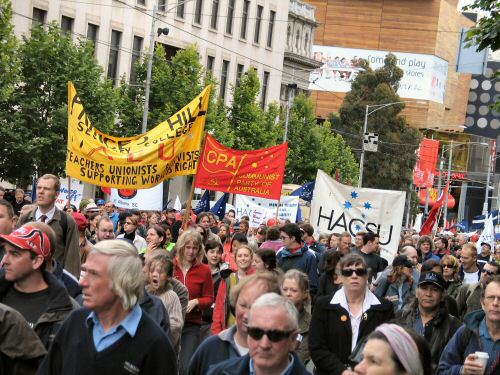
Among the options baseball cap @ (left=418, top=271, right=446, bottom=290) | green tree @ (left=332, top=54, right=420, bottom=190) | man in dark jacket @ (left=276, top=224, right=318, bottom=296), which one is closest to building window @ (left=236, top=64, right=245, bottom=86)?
green tree @ (left=332, top=54, right=420, bottom=190)

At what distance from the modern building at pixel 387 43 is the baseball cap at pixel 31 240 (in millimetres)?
109697

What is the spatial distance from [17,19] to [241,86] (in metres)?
15.7

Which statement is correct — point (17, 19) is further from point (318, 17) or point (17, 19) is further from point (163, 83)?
point (318, 17)

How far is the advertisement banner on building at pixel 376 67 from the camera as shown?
388 feet

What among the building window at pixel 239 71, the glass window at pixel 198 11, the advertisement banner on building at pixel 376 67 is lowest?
the building window at pixel 239 71

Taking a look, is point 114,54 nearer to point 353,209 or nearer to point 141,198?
point 141,198

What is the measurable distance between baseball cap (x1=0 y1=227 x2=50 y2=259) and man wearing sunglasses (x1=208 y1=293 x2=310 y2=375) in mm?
1635

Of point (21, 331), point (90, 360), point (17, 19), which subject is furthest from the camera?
point (17, 19)

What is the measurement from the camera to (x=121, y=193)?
23.9 meters

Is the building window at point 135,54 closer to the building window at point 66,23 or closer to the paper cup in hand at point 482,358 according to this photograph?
the building window at point 66,23

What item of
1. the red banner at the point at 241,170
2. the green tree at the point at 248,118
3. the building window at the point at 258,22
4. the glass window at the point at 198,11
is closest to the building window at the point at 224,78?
the glass window at the point at 198,11

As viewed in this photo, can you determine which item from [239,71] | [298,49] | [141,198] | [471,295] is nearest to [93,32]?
[239,71]

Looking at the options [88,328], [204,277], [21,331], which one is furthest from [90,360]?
[204,277]

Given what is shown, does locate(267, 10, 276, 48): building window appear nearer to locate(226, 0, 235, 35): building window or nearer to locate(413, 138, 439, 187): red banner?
locate(226, 0, 235, 35): building window
